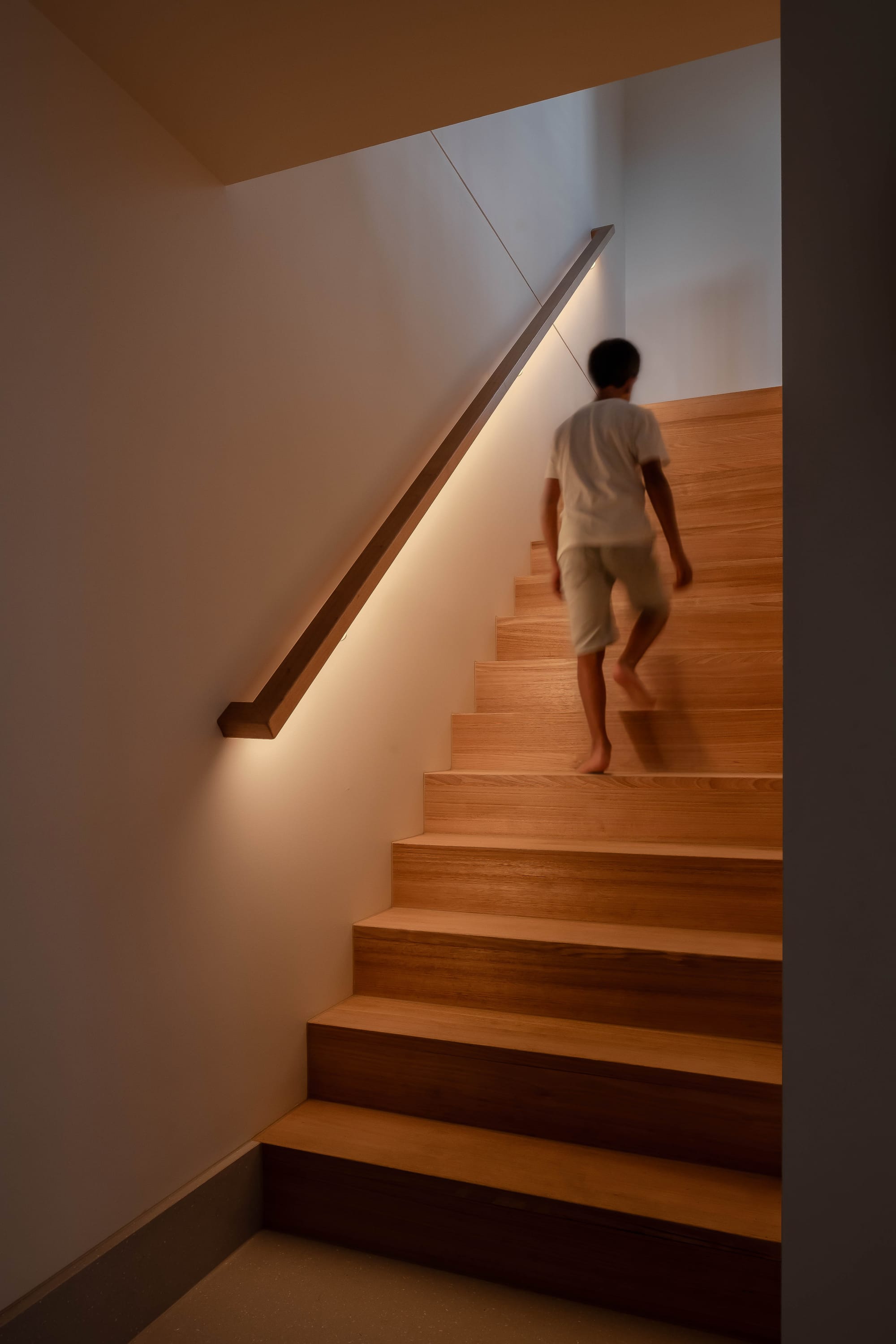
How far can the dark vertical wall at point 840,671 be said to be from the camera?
0.83 m

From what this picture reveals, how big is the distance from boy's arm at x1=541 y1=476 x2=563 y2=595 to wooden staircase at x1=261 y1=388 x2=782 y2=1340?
42cm

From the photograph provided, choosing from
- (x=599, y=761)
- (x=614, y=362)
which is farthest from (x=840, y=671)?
(x=614, y=362)

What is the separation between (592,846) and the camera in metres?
2.64

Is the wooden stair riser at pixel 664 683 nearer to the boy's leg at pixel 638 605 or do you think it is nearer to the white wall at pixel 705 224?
the boy's leg at pixel 638 605

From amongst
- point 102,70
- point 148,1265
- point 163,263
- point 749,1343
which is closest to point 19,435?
point 163,263

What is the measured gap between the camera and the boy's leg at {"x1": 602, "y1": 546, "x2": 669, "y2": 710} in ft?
9.84

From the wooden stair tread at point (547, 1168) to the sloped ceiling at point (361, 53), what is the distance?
6.91 ft

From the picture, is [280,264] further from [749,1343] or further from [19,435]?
[749,1343]

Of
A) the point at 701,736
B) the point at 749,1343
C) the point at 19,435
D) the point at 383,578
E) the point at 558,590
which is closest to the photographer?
the point at 19,435

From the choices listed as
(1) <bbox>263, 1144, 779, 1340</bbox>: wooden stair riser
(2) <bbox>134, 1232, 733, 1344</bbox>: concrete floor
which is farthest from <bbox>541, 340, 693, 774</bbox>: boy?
(2) <bbox>134, 1232, 733, 1344</bbox>: concrete floor

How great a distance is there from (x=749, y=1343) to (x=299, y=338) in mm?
2316

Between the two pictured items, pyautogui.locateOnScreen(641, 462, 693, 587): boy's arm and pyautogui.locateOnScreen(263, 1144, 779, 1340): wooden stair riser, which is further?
pyautogui.locateOnScreen(641, 462, 693, 587): boy's arm

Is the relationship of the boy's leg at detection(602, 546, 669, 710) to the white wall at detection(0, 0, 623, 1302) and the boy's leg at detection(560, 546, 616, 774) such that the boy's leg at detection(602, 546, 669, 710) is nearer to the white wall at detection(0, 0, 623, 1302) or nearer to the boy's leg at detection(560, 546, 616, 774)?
the boy's leg at detection(560, 546, 616, 774)

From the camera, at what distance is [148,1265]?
5.40ft
